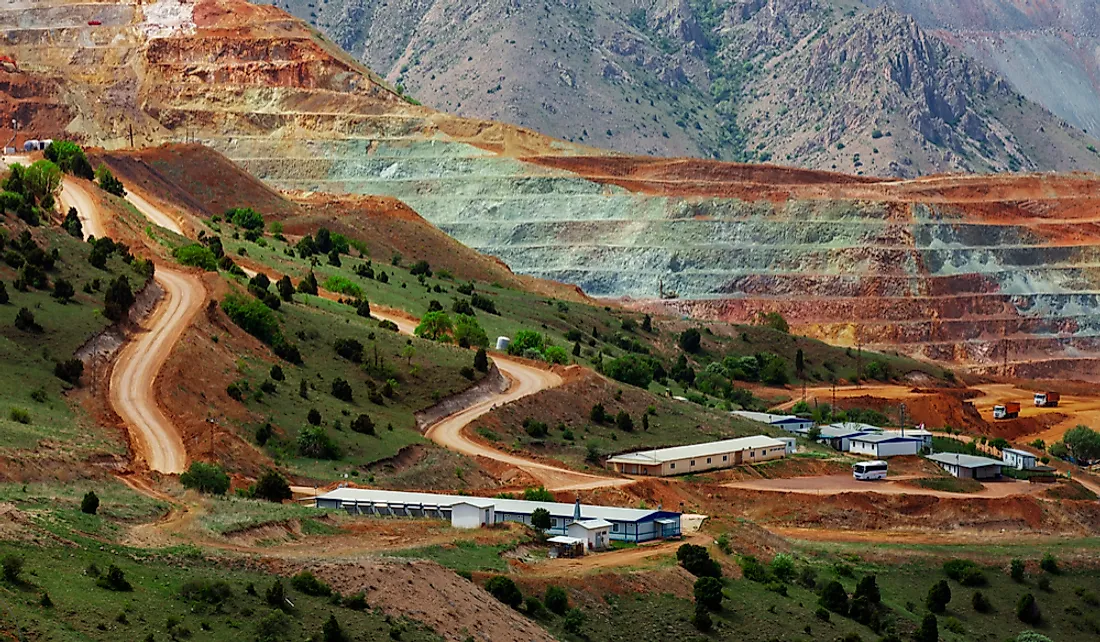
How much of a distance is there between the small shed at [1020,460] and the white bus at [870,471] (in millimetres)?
10339

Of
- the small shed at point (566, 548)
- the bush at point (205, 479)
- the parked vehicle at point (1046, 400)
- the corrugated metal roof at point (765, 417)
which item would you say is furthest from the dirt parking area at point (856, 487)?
the parked vehicle at point (1046, 400)

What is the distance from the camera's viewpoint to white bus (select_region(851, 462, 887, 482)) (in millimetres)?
101750

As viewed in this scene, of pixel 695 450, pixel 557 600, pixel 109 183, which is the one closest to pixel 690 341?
pixel 109 183

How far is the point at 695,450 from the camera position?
10106 cm

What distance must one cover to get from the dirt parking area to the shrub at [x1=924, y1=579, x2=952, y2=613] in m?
14.9

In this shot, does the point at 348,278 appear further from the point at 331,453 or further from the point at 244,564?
the point at 244,564

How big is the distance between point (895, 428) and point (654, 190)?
6298 centimetres

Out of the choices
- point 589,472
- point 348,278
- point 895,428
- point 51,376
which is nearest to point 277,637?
point 51,376

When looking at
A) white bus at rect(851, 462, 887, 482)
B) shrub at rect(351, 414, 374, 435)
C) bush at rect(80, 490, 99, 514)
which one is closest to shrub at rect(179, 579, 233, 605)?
bush at rect(80, 490, 99, 514)

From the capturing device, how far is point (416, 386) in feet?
336

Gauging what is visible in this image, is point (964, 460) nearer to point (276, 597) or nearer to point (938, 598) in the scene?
point (938, 598)

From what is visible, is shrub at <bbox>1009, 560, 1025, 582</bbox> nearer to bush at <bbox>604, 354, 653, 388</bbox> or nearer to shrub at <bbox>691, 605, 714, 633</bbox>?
shrub at <bbox>691, 605, 714, 633</bbox>

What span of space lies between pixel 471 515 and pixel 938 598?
56.4ft

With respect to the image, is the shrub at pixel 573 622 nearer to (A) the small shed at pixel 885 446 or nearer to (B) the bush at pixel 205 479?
(B) the bush at pixel 205 479
